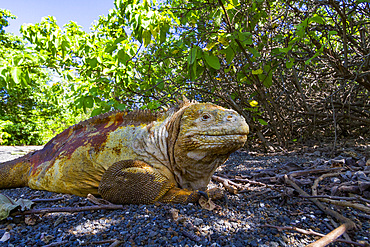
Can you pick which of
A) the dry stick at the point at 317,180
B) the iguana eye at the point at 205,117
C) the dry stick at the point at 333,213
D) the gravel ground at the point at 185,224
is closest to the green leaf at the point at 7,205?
the gravel ground at the point at 185,224

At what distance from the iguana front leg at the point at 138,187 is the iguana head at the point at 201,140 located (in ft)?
0.93

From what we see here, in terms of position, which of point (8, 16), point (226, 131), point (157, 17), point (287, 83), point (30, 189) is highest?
point (8, 16)

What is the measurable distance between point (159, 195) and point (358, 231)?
5.77 feet

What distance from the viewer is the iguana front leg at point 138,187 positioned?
7.91ft

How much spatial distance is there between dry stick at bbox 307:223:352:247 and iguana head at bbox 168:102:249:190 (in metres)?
1.10

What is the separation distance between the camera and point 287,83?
5605mm

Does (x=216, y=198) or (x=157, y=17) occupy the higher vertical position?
(x=157, y=17)

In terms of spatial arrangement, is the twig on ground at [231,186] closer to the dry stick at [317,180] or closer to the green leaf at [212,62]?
the dry stick at [317,180]

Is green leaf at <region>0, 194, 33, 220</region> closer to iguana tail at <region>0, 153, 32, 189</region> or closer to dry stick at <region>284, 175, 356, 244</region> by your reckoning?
iguana tail at <region>0, 153, 32, 189</region>

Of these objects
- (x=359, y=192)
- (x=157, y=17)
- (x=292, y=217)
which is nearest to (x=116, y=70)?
(x=157, y=17)

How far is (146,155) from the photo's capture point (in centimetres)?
273

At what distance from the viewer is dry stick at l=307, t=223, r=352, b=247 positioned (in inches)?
59.2

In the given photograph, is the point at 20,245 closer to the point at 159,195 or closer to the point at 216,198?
the point at 159,195

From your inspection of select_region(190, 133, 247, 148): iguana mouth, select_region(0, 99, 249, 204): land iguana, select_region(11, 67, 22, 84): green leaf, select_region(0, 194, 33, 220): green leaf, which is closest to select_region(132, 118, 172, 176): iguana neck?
select_region(0, 99, 249, 204): land iguana
